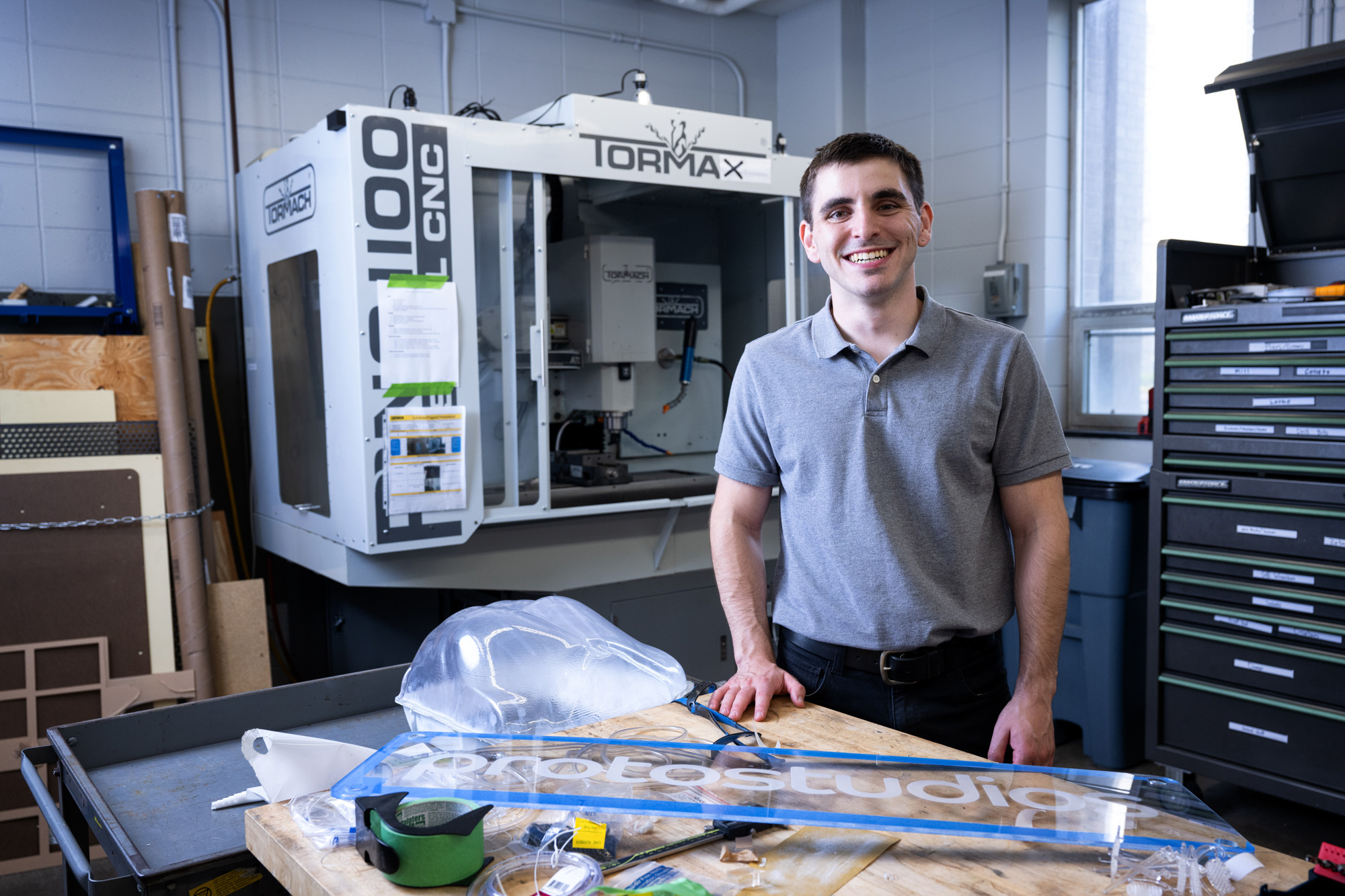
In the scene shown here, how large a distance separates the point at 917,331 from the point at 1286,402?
4.92 ft

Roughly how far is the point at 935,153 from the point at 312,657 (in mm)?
3097

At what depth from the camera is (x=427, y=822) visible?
851 mm

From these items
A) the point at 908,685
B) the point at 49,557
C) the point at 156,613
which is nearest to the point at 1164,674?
the point at 908,685

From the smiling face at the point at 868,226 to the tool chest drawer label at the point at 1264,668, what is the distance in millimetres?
1678

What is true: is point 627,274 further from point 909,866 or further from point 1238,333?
point 909,866

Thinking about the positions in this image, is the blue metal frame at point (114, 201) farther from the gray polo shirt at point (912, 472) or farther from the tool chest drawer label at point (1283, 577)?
the tool chest drawer label at point (1283, 577)

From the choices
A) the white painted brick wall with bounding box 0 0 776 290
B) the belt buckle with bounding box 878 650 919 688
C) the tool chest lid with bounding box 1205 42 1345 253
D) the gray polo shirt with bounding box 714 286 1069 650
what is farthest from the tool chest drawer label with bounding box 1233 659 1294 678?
the white painted brick wall with bounding box 0 0 776 290

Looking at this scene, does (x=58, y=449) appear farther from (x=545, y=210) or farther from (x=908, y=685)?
(x=908, y=685)

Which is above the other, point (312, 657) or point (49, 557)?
point (49, 557)

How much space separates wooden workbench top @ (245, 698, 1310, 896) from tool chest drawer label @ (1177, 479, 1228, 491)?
1821 millimetres

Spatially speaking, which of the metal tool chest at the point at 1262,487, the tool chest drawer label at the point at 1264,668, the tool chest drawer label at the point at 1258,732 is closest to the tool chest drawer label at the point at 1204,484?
the metal tool chest at the point at 1262,487

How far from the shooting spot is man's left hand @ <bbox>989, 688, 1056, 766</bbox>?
1278mm

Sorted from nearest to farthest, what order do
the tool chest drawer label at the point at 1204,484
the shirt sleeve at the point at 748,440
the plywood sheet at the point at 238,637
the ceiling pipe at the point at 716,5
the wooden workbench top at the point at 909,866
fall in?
1. the wooden workbench top at the point at 909,866
2. the shirt sleeve at the point at 748,440
3. the tool chest drawer label at the point at 1204,484
4. the plywood sheet at the point at 238,637
5. the ceiling pipe at the point at 716,5

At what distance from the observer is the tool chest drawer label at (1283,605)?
7.39ft
